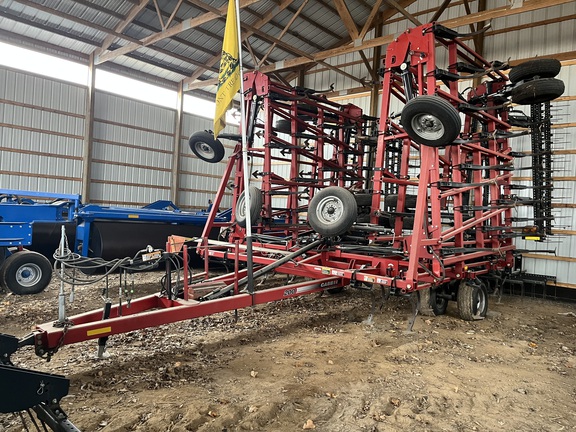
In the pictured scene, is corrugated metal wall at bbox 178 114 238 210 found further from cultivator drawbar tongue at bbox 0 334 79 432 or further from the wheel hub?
cultivator drawbar tongue at bbox 0 334 79 432

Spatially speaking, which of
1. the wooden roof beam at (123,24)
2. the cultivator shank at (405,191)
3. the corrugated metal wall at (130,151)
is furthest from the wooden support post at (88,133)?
the cultivator shank at (405,191)

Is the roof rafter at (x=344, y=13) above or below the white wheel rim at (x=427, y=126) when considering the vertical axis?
above

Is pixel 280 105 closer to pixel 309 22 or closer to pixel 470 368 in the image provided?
pixel 470 368

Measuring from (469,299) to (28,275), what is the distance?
→ 667 centimetres

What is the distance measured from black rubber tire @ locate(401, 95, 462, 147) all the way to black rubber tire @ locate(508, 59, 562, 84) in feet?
9.42

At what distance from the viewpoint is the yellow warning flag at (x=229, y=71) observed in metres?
4.35

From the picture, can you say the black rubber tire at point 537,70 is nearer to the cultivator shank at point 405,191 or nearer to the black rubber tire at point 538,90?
the black rubber tire at point 538,90

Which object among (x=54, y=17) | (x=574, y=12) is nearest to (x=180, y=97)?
(x=54, y=17)

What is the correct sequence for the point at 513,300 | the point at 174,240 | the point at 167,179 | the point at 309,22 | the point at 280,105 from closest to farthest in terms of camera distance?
the point at 174,240
the point at 280,105
the point at 513,300
the point at 309,22
the point at 167,179

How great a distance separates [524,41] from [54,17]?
1277cm

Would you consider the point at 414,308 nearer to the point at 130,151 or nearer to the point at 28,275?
the point at 28,275

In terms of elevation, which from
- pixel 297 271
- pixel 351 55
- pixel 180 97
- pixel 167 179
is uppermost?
pixel 351 55

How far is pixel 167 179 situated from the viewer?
1605 centimetres

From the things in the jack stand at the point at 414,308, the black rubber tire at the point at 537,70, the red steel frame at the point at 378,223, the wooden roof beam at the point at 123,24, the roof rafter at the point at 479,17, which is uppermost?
the wooden roof beam at the point at 123,24
